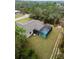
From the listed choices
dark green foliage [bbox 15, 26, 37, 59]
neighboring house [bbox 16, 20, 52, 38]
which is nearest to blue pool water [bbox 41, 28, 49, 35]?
neighboring house [bbox 16, 20, 52, 38]

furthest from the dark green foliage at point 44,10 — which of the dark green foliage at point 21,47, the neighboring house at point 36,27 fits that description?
the dark green foliage at point 21,47

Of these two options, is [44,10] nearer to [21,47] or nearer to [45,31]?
[45,31]

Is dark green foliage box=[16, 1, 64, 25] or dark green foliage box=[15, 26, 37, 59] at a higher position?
dark green foliage box=[16, 1, 64, 25]

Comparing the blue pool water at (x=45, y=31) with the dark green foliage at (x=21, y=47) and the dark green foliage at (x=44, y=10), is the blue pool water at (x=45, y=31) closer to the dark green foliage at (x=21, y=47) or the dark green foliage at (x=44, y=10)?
the dark green foliage at (x=44, y=10)

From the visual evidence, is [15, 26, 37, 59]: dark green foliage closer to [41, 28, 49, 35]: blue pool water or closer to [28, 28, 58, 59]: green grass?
[28, 28, 58, 59]: green grass

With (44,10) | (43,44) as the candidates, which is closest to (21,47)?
(43,44)
